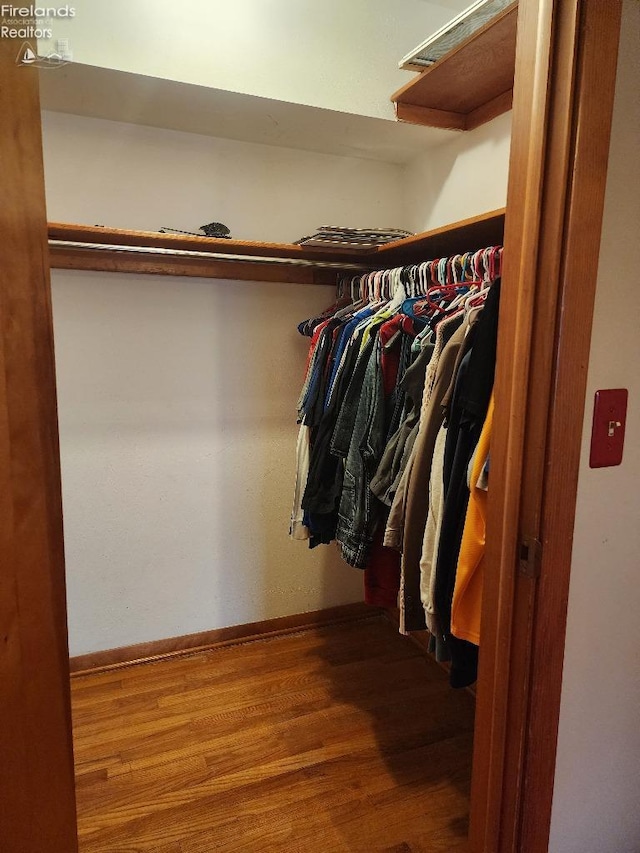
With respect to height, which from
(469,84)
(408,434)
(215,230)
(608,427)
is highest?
(469,84)

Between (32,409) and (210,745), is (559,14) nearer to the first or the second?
(32,409)

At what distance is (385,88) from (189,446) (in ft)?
5.14

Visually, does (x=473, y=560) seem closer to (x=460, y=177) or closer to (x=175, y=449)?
(x=175, y=449)

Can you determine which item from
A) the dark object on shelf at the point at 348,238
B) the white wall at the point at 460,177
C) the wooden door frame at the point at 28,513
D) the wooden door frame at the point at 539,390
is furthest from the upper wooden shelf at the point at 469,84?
the wooden door frame at the point at 28,513

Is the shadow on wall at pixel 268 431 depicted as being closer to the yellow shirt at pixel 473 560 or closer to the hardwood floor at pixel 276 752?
the hardwood floor at pixel 276 752

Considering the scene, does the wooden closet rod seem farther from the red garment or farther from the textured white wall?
the red garment

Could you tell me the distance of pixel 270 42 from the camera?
1.80 m

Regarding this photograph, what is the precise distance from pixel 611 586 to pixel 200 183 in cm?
197

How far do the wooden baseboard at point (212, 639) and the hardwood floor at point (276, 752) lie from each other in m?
0.04

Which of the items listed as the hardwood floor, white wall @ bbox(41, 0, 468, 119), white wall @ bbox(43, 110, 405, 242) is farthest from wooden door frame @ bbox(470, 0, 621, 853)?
white wall @ bbox(43, 110, 405, 242)

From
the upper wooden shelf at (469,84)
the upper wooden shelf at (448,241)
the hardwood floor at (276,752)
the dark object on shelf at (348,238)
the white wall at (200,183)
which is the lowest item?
the hardwood floor at (276,752)

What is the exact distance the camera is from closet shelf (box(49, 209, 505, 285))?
1759 millimetres

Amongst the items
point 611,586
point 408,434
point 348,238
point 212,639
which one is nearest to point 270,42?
point 348,238

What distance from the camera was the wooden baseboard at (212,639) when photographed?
2240 millimetres
